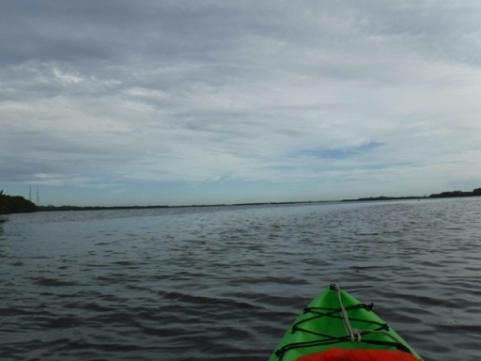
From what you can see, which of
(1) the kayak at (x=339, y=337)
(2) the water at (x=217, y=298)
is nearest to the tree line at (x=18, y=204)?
(2) the water at (x=217, y=298)

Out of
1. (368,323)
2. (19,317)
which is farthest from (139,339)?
(368,323)

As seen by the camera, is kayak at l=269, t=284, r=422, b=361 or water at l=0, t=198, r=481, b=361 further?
water at l=0, t=198, r=481, b=361

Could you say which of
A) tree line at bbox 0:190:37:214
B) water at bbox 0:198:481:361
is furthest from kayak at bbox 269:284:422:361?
tree line at bbox 0:190:37:214

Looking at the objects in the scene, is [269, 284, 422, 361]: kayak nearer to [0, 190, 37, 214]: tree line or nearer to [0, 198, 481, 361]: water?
[0, 198, 481, 361]: water

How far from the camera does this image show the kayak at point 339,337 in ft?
14.5

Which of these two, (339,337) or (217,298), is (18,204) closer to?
(217,298)

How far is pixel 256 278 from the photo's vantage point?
12039mm

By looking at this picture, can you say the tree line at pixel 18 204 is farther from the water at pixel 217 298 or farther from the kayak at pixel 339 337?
the kayak at pixel 339 337

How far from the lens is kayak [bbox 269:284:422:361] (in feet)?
14.5

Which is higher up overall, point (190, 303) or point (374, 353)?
point (374, 353)

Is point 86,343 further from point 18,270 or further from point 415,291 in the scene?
point 18,270

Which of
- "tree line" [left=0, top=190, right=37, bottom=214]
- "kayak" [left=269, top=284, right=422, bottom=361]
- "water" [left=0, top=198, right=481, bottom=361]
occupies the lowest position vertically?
"water" [left=0, top=198, right=481, bottom=361]

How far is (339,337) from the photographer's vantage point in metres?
4.98

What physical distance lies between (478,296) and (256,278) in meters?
5.89
